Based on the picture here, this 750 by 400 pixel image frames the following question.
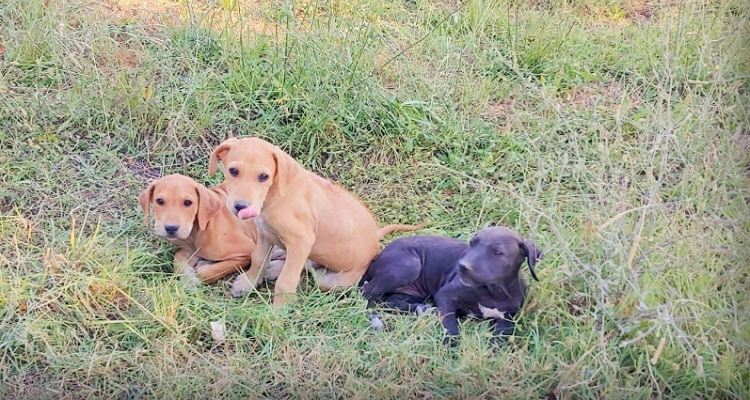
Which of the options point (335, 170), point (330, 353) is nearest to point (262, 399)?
point (330, 353)

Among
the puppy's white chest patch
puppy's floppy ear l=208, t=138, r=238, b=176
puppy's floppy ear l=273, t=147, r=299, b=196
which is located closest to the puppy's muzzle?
puppy's floppy ear l=208, t=138, r=238, b=176

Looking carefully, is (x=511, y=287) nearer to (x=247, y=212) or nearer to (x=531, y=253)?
(x=531, y=253)

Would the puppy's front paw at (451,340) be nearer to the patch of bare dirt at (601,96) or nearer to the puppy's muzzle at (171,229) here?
the puppy's muzzle at (171,229)

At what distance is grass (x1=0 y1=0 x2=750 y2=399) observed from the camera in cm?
447

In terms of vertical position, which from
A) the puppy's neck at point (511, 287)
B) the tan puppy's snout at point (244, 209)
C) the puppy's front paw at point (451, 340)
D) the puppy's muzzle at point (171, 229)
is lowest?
the puppy's front paw at point (451, 340)

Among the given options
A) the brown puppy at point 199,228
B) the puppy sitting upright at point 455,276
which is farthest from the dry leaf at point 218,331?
the puppy sitting upright at point 455,276

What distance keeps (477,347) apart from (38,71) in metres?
4.15

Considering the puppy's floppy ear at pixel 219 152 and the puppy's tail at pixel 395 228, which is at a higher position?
the puppy's floppy ear at pixel 219 152

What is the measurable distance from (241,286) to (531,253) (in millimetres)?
1744

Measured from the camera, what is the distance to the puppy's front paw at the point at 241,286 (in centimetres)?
533

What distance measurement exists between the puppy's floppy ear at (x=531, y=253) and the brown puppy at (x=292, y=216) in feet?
3.41

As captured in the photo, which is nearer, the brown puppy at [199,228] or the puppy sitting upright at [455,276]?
the puppy sitting upright at [455,276]

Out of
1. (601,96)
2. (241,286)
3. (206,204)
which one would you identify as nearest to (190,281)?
(241,286)

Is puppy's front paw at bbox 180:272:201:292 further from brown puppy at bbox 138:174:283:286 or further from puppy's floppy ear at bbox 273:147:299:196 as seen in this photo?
puppy's floppy ear at bbox 273:147:299:196
